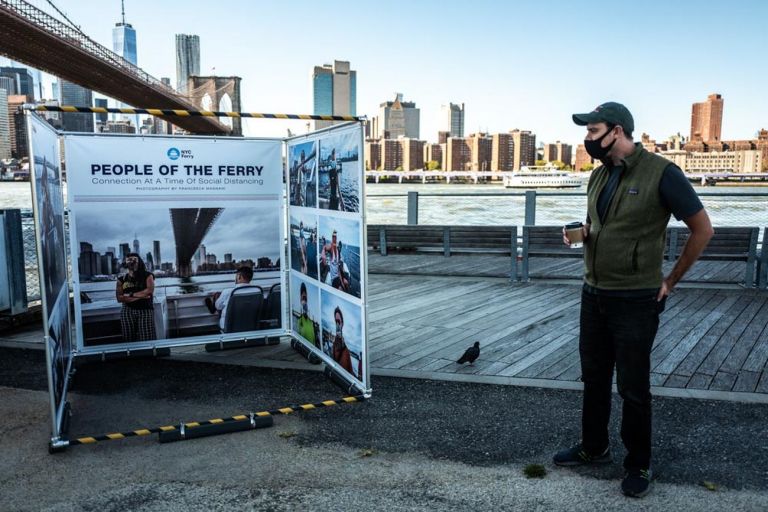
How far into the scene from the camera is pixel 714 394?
4418mm

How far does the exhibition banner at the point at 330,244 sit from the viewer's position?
14.1 feet

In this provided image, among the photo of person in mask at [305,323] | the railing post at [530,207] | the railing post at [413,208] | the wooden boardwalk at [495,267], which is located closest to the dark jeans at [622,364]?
Answer: the photo of person in mask at [305,323]

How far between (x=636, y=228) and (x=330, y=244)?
7.71ft

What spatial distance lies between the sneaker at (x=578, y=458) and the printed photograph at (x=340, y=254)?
5.49 feet

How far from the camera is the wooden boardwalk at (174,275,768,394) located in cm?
497

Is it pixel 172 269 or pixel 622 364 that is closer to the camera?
pixel 622 364

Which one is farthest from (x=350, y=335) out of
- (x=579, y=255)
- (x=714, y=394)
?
(x=579, y=255)

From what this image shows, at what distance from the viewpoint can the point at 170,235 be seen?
207 inches

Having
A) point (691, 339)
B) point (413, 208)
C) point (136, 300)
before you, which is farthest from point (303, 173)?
point (413, 208)

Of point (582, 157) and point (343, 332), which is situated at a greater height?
point (582, 157)

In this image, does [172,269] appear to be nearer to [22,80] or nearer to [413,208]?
[413,208]

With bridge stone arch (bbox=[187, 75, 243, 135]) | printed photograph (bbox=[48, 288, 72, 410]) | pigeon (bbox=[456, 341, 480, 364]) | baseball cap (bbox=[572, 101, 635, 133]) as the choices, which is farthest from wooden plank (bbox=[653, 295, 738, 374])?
bridge stone arch (bbox=[187, 75, 243, 135])

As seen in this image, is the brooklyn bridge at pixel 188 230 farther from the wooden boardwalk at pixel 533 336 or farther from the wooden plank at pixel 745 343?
the wooden plank at pixel 745 343

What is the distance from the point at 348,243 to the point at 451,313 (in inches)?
115
